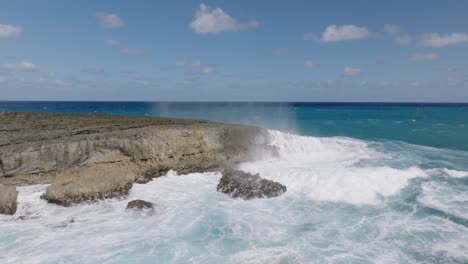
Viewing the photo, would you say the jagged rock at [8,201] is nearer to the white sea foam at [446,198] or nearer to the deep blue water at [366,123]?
the white sea foam at [446,198]

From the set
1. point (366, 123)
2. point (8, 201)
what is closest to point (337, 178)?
point (8, 201)

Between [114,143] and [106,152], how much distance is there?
72 cm

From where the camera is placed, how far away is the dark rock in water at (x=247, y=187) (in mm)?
18422

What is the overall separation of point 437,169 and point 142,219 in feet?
70.1

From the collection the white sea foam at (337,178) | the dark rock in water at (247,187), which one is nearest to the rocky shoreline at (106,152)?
the dark rock in water at (247,187)

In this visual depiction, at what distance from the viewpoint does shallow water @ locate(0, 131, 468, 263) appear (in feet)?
40.5

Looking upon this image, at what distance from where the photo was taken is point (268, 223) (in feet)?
49.5

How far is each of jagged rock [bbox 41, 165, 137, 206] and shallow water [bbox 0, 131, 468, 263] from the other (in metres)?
0.50

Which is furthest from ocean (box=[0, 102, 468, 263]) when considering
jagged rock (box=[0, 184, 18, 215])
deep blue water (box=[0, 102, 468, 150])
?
deep blue water (box=[0, 102, 468, 150])

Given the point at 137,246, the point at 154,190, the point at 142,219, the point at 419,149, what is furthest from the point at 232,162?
the point at 419,149

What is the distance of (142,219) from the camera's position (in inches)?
612

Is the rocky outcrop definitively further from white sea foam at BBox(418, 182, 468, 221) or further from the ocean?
white sea foam at BBox(418, 182, 468, 221)

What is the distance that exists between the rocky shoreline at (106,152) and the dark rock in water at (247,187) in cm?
23

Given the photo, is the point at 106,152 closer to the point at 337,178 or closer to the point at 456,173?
the point at 337,178
